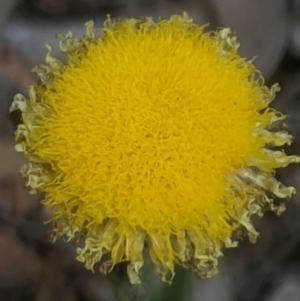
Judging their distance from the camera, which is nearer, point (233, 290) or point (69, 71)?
point (69, 71)

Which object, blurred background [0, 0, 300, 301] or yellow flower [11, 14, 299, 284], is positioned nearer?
yellow flower [11, 14, 299, 284]

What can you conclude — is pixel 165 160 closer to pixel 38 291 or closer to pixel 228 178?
pixel 228 178

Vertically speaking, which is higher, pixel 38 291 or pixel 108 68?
pixel 108 68

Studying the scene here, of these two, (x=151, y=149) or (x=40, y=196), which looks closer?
(x=151, y=149)

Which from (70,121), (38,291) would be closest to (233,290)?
(38,291)
